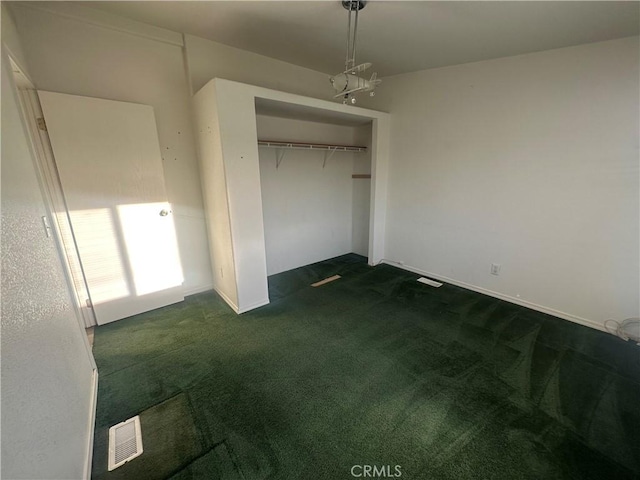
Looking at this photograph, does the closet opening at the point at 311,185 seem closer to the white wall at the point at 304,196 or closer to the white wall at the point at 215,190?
the white wall at the point at 304,196

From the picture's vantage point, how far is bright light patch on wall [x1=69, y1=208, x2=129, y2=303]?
2.41 meters

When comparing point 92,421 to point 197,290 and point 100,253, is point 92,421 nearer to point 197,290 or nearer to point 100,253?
point 100,253

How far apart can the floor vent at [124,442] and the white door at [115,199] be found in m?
1.43

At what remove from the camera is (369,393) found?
181 centimetres

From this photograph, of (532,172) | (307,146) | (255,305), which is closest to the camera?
(532,172)

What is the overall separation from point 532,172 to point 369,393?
2643mm

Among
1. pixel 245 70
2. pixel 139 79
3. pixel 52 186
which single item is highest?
pixel 245 70

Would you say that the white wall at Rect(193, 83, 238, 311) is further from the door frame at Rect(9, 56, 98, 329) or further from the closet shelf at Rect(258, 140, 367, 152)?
the door frame at Rect(9, 56, 98, 329)

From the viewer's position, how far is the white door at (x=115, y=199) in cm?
Result: 227

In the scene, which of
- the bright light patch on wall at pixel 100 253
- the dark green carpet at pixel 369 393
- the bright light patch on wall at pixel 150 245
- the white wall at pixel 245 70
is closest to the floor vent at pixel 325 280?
the dark green carpet at pixel 369 393

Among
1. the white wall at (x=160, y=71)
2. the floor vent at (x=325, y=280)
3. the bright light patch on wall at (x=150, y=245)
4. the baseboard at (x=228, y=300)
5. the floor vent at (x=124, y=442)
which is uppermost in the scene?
the white wall at (x=160, y=71)

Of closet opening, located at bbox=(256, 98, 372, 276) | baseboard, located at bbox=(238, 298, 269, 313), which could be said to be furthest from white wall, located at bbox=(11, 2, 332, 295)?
baseboard, located at bbox=(238, 298, 269, 313)

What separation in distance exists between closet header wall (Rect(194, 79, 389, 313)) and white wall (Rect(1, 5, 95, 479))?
1242mm

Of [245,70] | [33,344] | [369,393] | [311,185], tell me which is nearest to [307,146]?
[311,185]
